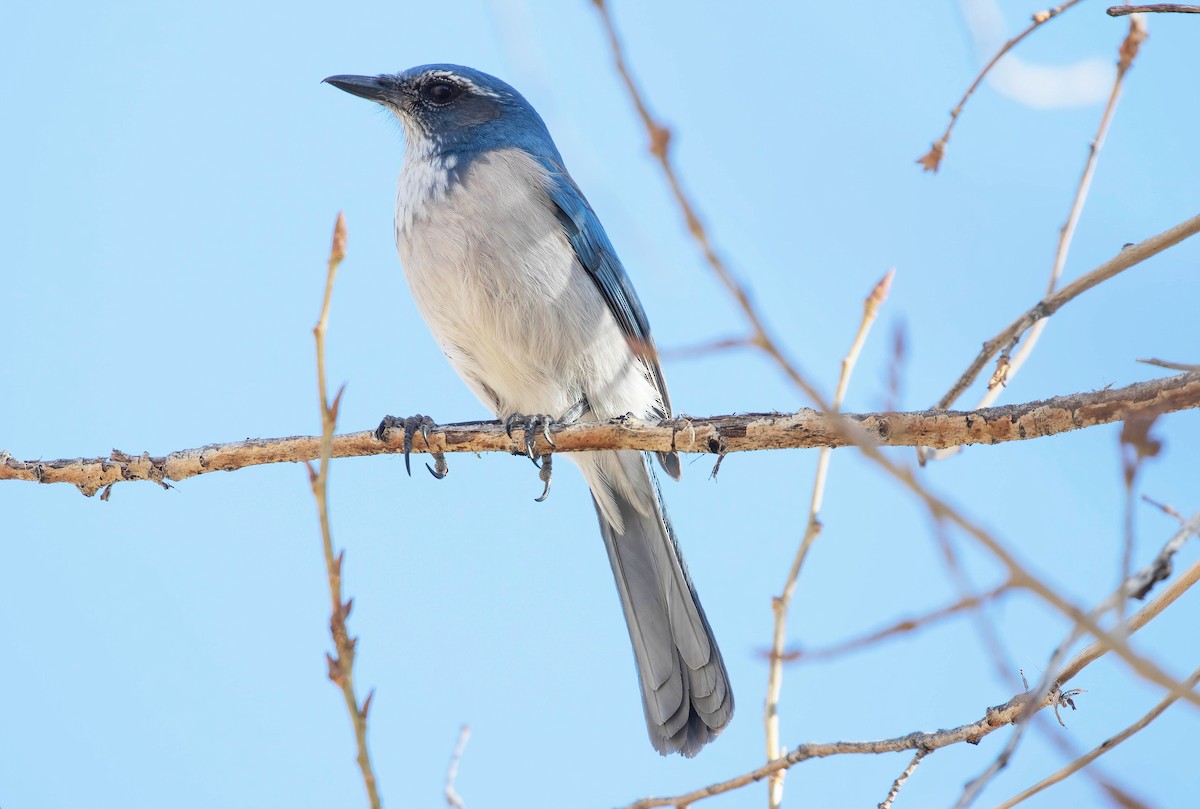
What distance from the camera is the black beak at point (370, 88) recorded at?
19.6ft

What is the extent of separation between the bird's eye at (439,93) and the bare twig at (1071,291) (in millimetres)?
3476

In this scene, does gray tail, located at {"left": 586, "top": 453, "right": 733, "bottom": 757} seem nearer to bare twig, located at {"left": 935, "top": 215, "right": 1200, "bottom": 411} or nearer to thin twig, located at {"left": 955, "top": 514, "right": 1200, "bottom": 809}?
bare twig, located at {"left": 935, "top": 215, "right": 1200, "bottom": 411}

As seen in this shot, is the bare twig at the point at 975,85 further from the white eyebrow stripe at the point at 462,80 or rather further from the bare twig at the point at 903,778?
the white eyebrow stripe at the point at 462,80

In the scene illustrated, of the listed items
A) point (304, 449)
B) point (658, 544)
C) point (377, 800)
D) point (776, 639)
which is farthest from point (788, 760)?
point (658, 544)

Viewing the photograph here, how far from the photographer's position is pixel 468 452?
457 cm

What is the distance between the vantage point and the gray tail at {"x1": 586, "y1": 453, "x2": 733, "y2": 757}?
4.94 meters

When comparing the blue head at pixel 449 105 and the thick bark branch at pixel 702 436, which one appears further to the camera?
the blue head at pixel 449 105

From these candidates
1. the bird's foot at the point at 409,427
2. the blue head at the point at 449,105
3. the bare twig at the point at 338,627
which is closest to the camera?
the bare twig at the point at 338,627

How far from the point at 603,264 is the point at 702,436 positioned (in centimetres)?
185

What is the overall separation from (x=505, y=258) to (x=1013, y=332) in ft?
7.60

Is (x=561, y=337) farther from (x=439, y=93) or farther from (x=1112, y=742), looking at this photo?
(x=1112, y=742)

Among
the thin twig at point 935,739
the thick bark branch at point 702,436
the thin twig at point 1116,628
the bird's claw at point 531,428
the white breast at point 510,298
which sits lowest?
the thin twig at point 1116,628

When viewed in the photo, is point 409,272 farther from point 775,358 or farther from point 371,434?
point 775,358

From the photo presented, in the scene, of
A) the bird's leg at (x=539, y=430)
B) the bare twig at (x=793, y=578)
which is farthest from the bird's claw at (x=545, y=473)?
the bare twig at (x=793, y=578)
